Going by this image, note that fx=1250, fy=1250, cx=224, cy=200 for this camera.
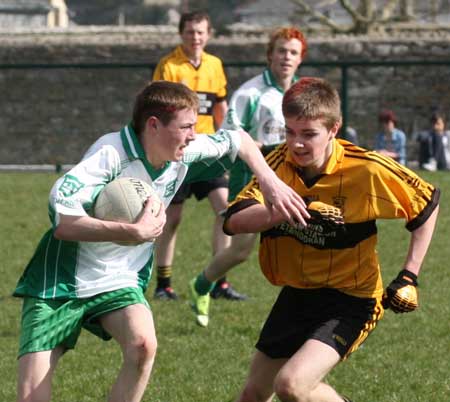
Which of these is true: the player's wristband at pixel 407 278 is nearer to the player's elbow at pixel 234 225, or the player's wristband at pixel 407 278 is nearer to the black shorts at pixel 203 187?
the player's elbow at pixel 234 225

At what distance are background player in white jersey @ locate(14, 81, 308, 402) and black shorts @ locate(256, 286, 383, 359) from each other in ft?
1.81

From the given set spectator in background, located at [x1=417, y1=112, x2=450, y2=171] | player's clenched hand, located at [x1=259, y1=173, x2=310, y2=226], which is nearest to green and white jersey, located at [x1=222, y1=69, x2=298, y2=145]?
player's clenched hand, located at [x1=259, y1=173, x2=310, y2=226]

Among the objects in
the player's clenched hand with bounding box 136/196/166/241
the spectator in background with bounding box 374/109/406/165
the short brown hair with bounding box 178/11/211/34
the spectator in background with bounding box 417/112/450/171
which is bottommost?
the spectator in background with bounding box 417/112/450/171

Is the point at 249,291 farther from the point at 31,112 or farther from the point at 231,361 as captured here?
the point at 31,112

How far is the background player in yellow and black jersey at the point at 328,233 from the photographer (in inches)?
214

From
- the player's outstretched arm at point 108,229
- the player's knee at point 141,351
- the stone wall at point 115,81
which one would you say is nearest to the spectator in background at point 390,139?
the stone wall at point 115,81

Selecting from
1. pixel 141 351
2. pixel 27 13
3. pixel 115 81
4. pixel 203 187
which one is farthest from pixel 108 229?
pixel 27 13

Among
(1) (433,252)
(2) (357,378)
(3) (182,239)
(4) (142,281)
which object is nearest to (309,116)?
(4) (142,281)

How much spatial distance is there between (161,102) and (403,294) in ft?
4.38

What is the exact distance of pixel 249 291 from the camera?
33.4 feet

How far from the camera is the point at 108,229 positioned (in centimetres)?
509

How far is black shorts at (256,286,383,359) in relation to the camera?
5469 millimetres

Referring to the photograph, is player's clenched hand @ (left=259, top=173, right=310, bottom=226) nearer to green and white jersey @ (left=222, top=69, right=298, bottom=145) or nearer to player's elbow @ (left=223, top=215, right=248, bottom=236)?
player's elbow @ (left=223, top=215, right=248, bottom=236)

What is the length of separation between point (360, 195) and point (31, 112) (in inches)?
748
